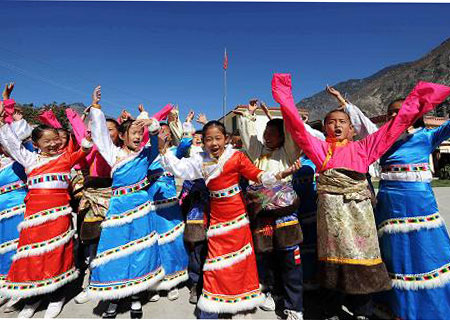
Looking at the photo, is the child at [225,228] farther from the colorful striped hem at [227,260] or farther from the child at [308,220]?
the child at [308,220]

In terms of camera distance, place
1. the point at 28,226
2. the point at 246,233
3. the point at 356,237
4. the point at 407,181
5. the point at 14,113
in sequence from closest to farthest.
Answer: the point at 356,237, the point at 407,181, the point at 246,233, the point at 28,226, the point at 14,113

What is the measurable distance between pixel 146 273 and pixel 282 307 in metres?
1.63

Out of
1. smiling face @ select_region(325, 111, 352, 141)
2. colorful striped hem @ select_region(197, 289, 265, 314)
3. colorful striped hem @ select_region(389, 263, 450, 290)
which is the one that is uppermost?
smiling face @ select_region(325, 111, 352, 141)

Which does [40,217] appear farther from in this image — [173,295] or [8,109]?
[173,295]

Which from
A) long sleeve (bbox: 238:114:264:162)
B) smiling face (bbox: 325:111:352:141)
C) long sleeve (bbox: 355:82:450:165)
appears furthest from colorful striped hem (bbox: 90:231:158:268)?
long sleeve (bbox: 355:82:450:165)

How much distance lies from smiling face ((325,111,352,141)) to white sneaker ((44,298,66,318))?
11.8ft

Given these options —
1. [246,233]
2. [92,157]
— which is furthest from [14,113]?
[246,233]

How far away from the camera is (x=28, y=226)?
3.21m

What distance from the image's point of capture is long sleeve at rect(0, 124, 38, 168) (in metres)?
3.29

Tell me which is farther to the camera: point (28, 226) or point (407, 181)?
point (28, 226)

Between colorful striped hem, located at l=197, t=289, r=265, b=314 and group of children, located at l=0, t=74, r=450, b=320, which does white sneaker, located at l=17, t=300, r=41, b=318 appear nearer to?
group of children, located at l=0, t=74, r=450, b=320

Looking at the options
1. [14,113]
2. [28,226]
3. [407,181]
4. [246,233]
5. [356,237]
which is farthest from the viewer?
[14,113]

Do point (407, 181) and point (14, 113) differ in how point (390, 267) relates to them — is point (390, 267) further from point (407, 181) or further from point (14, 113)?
point (14, 113)

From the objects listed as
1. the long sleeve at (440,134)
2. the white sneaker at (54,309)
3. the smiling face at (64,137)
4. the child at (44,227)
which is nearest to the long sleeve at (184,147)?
the child at (44,227)
